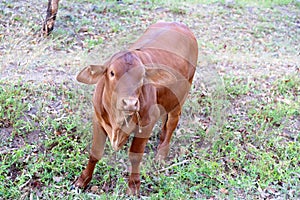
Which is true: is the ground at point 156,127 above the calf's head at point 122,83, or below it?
below

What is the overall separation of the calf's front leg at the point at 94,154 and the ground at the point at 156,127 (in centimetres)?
9

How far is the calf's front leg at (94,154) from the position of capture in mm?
2809

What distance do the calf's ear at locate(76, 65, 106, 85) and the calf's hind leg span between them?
1240 millimetres

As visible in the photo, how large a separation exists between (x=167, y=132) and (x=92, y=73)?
149cm

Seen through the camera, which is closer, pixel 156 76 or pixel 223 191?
pixel 156 76

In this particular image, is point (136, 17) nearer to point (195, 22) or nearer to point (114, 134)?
point (195, 22)

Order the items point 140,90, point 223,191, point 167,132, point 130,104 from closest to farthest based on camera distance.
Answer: point 130,104 → point 140,90 → point 223,191 → point 167,132

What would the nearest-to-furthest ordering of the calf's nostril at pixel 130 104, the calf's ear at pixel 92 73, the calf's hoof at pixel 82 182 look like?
1. the calf's nostril at pixel 130 104
2. the calf's ear at pixel 92 73
3. the calf's hoof at pixel 82 182

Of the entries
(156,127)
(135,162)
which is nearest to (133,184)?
(135,162)

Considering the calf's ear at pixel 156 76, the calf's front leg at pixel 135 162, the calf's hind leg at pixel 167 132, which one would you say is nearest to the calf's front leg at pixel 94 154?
the calf's front leg at pixel 135 162

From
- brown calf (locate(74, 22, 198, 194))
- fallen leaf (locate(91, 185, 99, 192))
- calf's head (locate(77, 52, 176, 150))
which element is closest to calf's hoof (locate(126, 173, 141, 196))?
brown calf (locate(74, 22, 198, 194))

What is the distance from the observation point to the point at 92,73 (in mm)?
2354

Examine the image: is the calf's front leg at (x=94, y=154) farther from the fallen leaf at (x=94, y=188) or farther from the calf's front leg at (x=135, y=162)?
the calf's front leg at (x=135, y=162)

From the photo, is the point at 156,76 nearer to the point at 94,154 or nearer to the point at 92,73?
the point at 92,73
